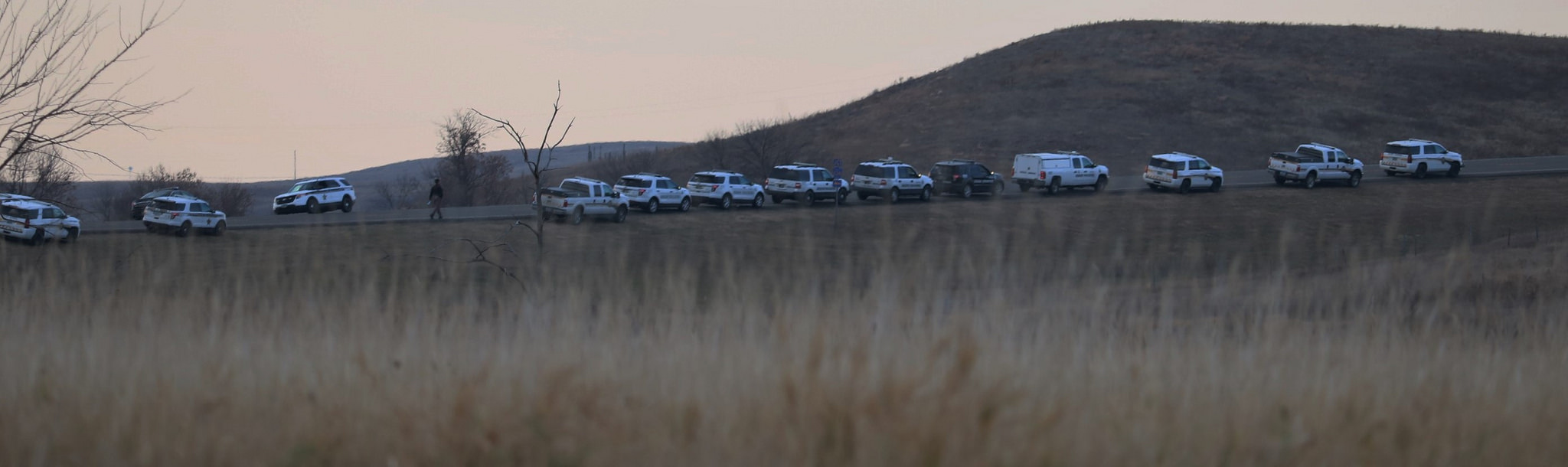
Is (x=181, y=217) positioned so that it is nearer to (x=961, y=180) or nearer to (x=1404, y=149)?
(x=961, y=180)

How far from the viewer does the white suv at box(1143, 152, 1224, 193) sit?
5678 cm

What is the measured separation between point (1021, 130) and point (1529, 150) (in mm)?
35578

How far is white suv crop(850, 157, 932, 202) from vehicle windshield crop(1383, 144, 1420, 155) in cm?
2769

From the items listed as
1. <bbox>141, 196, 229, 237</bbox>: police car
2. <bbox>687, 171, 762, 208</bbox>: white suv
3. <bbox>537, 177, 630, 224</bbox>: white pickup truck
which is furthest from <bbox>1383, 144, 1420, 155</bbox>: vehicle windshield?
<bbox>141, 196, 229, 237</bbox>: police car

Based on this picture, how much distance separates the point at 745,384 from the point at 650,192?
44.6m

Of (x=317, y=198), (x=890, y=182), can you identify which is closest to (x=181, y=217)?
(x=317, y=198)

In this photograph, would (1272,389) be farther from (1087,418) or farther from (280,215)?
(280,215)

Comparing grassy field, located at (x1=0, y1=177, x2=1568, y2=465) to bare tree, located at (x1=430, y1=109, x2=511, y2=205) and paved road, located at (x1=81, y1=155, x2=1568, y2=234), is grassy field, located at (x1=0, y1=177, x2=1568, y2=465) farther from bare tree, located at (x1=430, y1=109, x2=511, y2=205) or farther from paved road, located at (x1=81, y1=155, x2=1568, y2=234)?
bare tree, located at (x1=430, y1=109, x2=511, y2=205)

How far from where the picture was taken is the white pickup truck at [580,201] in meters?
43.9

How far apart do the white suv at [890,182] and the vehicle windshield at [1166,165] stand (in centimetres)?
1160

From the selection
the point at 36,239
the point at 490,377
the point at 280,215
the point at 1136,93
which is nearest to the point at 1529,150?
the point at 1136,93

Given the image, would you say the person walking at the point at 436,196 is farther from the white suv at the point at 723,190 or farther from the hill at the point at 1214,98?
the hill at the point at 1214,98

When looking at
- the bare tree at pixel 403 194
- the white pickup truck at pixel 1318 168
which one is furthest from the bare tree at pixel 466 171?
the white pickup truck at pixel 1318 168

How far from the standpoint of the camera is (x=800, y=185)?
5359 centimetres
